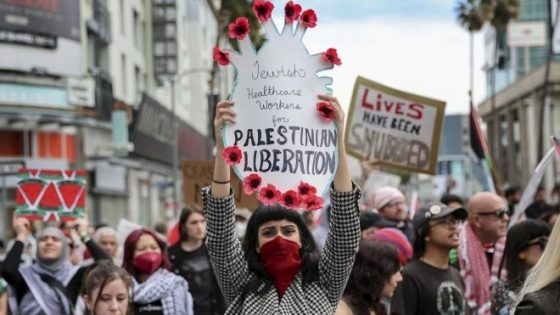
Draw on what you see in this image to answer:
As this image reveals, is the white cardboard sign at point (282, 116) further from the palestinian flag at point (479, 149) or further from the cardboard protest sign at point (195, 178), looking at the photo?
the cardboard protest sign at point (195, 178)

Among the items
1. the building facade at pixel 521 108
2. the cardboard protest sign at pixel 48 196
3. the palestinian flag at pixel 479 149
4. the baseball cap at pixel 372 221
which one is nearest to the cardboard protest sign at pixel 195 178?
the cardboard protest sign at pixel 48 196

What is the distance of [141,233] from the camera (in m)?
7.71

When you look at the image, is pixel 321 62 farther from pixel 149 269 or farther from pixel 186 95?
pixel 186 95

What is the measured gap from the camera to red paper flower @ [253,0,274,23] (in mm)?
5121

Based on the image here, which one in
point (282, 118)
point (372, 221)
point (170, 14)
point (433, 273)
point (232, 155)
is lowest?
point (433, 273)

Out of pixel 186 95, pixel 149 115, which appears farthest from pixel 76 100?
pixel 186 95

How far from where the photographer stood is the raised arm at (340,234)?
4805mm

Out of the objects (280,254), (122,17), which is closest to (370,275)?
(280,254)

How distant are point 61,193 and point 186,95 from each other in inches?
2021

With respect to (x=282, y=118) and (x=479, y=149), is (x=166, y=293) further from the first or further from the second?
(x=479, y=149)

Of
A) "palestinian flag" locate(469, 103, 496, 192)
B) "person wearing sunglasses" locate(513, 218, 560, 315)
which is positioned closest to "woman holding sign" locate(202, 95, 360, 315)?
"person wearing sunglasses" locate(513, 218, 560, 315)

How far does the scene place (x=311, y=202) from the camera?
4883 millimetres

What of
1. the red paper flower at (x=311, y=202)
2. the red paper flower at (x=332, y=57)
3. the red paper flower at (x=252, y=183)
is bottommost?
the red paper flower at (x=311, y=202)

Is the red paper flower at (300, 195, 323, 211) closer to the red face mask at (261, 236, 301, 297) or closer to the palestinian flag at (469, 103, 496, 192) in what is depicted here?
the red face mask at (261, 236, 301, 297)
